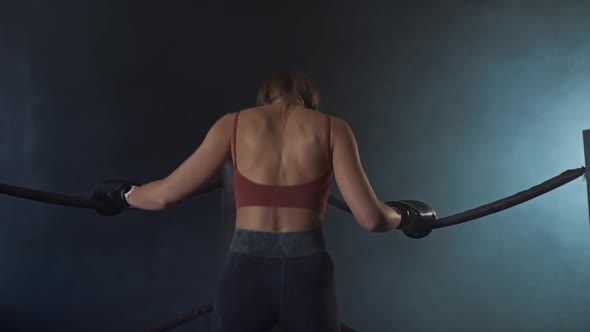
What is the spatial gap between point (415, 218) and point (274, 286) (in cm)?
53

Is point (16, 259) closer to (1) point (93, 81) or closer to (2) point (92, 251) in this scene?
(2) point (92, 251)

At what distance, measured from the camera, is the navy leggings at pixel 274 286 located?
1113mm

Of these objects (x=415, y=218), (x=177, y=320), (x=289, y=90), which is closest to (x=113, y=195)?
(x=177, y=320)

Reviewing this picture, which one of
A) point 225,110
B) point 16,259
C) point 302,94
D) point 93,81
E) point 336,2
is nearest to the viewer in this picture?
point 302,94

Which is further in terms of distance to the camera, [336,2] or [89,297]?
[336,2]

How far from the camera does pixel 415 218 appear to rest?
149 cm

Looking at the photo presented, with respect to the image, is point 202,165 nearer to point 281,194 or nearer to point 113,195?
point 281,194

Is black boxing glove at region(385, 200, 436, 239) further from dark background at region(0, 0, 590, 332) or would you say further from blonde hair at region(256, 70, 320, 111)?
dark background at region(0, 0, 590, 332)

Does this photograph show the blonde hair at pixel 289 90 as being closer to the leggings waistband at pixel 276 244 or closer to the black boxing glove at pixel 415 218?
the leggings waistband at pixel 276 244

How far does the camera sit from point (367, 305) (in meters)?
3.39

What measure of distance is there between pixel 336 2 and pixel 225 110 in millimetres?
1014

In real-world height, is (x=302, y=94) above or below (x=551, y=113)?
below

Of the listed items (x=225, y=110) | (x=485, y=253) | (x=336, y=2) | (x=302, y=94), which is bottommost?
(x=485, y=253)

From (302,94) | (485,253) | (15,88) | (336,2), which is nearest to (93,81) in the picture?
(15,88)
